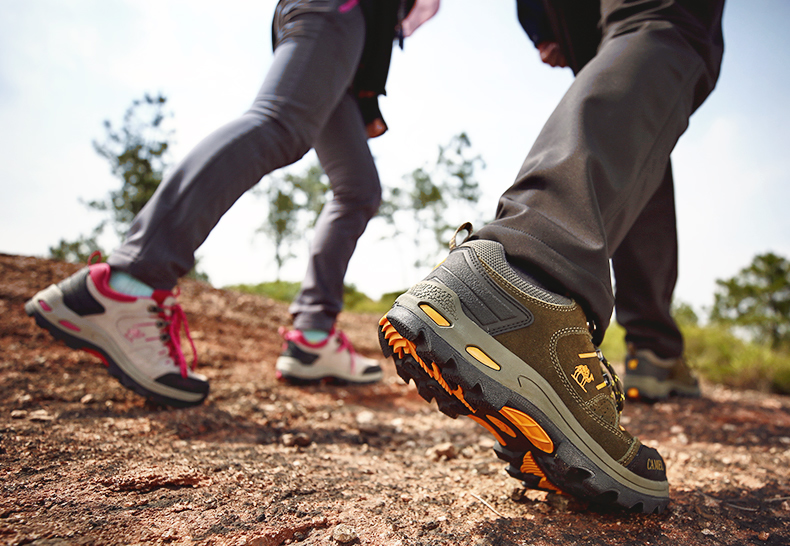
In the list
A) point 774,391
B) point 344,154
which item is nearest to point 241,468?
point 344,154

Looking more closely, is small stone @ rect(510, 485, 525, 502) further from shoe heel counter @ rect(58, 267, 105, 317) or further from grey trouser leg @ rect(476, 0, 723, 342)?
shoe heel counter @ rect(58, 267, 105, 317)

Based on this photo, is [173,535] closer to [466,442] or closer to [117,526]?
[117,526]

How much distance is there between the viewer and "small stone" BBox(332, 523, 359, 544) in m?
0.65

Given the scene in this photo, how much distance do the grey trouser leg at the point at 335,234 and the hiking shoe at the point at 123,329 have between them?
0.75 meters

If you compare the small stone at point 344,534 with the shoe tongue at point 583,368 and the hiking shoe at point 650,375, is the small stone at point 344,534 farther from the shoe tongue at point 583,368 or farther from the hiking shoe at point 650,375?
the hiking shoe at point 650,375

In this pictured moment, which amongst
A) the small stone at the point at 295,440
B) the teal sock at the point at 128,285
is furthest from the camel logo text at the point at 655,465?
the teal sock at the point at 128,285

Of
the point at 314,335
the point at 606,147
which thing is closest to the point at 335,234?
the point at 314,335

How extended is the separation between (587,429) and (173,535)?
A: 0.71m

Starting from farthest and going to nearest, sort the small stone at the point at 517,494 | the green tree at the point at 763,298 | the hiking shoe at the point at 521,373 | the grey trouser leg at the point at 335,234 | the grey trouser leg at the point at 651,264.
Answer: the green tree at the point at 763,298, the grey trouser leg at the point at 335,234, the grey trouser leg at the point at 651,264, the small stone at the point at 517,494, the hiking shoe at the point at 521,373

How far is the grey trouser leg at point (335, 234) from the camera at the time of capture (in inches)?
79.5

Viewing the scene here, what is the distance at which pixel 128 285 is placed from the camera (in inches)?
48.9

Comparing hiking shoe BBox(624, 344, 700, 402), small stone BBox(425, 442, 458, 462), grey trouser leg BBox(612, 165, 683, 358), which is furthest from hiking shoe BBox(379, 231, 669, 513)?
hiking shoe BBox(624, 344, 700, 402)

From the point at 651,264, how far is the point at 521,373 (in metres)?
1.43

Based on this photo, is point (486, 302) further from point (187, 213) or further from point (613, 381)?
point (187, 213)
